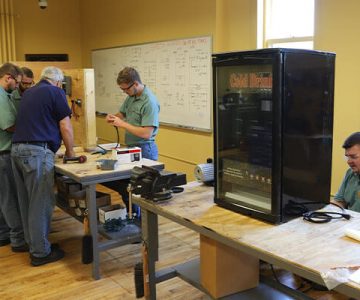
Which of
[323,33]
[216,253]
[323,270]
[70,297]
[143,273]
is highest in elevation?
[323,33]

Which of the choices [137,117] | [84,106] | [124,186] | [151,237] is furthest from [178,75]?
[151,237]

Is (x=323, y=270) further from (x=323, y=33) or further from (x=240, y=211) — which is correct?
(x=323, y=33)

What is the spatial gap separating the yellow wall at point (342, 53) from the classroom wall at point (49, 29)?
4878mm

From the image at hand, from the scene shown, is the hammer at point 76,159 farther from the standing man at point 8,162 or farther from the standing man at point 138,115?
the standing man at point 8,162

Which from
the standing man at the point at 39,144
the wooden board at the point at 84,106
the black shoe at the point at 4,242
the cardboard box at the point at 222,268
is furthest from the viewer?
the wooden board at the point at 84,106

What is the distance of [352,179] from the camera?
2.60 m

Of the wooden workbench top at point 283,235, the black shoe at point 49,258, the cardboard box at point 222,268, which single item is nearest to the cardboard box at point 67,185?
the black shoe at point 49,258

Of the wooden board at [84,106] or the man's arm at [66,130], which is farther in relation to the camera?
the wooden board at [84,106]

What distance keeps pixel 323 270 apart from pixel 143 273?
47.8 inches

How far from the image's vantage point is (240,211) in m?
1.83

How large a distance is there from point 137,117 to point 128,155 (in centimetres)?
42

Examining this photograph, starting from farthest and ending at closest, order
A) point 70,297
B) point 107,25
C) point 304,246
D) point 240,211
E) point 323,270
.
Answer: point 107,25
point 70,297
point 240,211
point 304,246
point 323,270

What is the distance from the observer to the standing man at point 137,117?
134 inches

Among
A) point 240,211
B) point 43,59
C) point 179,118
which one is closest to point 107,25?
point 43,59
